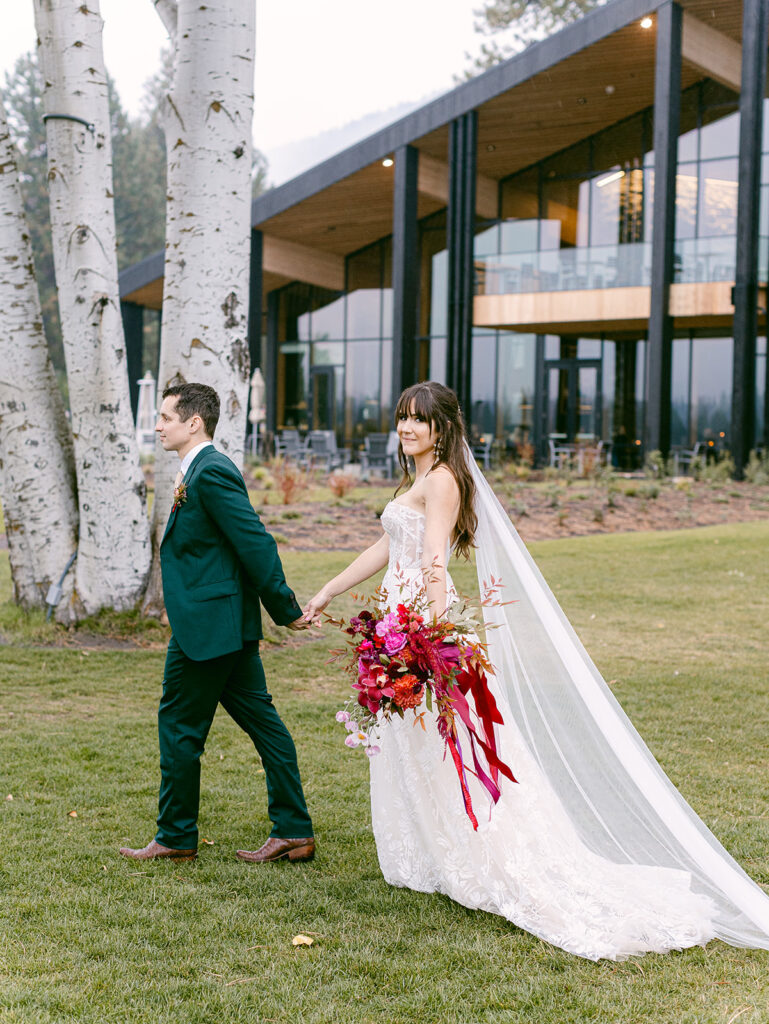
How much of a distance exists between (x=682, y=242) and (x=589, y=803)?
2006 cm

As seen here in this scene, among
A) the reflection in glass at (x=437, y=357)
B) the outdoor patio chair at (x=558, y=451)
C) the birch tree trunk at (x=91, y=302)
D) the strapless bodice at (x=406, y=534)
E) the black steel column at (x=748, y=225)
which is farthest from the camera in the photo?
the reflection in glass at (x=437, y=357)

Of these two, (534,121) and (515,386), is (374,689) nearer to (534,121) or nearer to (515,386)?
(534,121)

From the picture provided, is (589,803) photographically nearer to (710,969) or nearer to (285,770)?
(710,969)

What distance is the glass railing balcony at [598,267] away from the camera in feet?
69.9

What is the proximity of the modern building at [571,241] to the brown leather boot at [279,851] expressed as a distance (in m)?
18.1

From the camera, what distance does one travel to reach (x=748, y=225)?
20156 mm

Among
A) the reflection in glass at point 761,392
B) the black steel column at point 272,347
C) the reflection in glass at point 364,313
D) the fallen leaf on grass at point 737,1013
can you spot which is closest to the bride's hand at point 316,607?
the fallen leaf on grass at point 737,1013

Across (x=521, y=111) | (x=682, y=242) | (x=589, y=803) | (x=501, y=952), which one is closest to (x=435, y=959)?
(x=501, y=952)

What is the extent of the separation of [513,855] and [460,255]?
2155 cm

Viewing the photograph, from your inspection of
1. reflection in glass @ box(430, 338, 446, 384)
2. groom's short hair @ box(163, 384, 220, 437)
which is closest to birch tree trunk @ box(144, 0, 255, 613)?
groom's short hair @ box(163, 384, 220, 437)

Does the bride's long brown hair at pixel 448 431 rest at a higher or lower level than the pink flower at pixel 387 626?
higher

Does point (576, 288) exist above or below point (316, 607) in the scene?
above

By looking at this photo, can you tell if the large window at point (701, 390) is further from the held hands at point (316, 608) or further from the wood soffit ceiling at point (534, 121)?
the held hands at point (316, 608)

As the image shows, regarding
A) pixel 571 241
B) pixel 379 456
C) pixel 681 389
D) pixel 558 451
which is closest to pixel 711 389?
pixel 681 389
